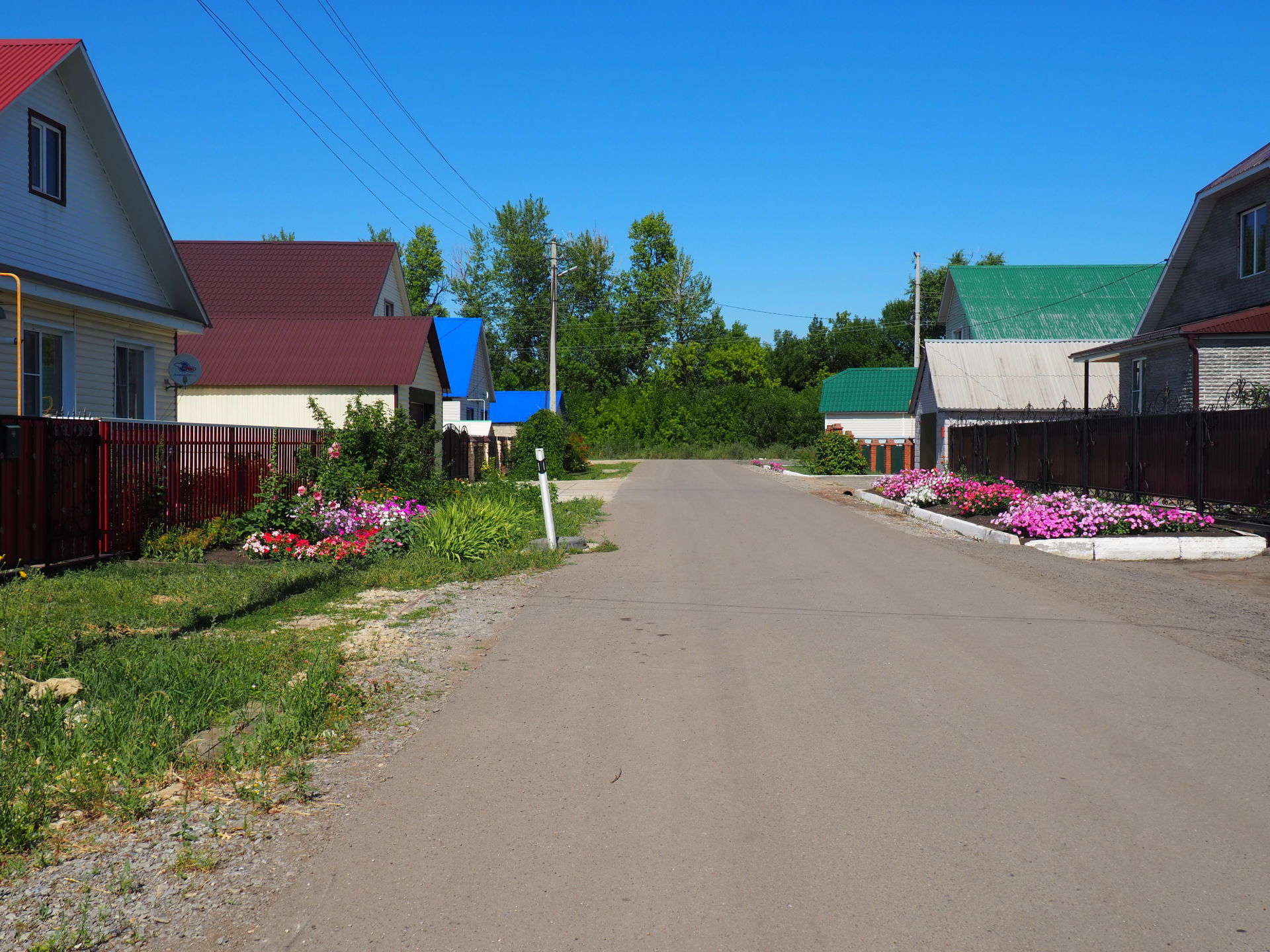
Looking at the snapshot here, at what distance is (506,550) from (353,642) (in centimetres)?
553

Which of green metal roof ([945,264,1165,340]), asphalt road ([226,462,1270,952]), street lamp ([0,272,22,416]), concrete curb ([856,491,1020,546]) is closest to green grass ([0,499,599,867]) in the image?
asphalt road ([226,462,1270,952])

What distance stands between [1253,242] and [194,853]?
26371 mm

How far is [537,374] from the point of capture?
81312 mm

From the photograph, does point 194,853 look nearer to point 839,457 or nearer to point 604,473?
point 604,473

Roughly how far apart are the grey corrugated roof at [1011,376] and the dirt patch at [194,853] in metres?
32.9

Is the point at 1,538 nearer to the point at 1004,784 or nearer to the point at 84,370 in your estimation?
the point at 84,370

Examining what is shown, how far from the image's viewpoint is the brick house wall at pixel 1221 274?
78.1ft

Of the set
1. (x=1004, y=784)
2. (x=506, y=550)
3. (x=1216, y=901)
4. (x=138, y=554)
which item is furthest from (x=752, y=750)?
(x=138, y=554)

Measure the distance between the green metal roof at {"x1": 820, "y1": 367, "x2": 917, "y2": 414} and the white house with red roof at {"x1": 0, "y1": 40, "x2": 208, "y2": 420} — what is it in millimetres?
40300

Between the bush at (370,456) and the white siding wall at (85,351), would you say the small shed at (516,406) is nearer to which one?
the white siding wall at (85,351)

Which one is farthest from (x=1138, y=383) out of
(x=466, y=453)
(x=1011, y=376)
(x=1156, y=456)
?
(x=466, y=453)

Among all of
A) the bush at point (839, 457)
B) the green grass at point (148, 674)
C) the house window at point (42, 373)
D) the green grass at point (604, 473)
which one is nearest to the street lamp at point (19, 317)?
the house window at point (42, 373)

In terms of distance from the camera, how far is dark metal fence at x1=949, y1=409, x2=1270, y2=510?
15023 millimetres

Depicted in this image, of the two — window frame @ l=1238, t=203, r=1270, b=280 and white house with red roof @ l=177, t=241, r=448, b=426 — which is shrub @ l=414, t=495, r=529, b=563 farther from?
window frame @ l=1238, t=203, r=1270, b=280
